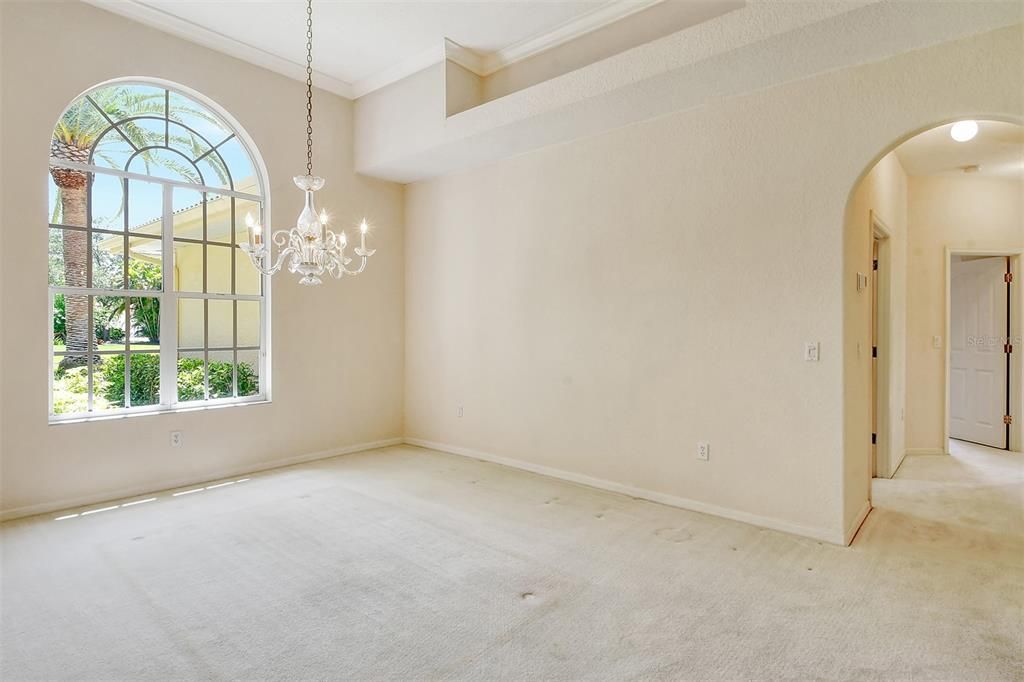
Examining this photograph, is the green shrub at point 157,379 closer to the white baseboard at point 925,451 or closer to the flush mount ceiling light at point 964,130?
the flush mount ceiling light at point 964,130

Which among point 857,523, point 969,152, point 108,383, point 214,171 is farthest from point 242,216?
point 969,152

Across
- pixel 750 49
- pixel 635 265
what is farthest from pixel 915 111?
pixel 635 265

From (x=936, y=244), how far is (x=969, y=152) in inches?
45.8

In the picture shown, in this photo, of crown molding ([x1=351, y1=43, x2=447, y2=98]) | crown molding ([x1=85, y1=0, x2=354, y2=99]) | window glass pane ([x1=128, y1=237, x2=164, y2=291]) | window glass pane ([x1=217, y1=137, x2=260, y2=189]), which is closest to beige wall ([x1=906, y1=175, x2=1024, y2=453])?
crown molding ([x1=351, y1=43, x2=447, y2=98])

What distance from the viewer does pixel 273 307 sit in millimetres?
4969

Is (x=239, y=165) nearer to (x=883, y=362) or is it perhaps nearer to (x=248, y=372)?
(x=248, y=372)

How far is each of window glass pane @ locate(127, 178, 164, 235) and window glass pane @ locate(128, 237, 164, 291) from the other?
95mm

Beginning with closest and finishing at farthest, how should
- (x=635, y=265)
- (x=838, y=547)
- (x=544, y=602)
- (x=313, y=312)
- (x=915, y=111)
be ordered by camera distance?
1. (x=544, y=602)
2. (x=915, y=111)
3. (x=838, y=547)
4. (x=635, y=265)
5. (x=313, y=312)

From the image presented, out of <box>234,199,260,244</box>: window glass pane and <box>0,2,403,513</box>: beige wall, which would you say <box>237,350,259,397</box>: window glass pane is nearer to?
<box>0,2,403,513</box>: beige wall

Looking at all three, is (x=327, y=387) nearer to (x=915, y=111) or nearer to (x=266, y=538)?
(x=266, y=538)

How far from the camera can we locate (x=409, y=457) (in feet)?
17.7

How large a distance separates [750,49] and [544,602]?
10.2 feet

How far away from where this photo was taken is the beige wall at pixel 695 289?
325 cm

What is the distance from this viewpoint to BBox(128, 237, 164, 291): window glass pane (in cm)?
427
